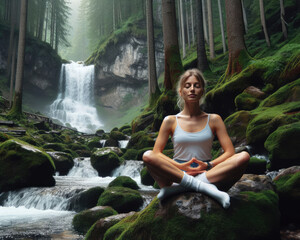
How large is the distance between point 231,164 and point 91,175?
441 inches

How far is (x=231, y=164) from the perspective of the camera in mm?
2510

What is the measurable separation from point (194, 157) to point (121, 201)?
393 cm

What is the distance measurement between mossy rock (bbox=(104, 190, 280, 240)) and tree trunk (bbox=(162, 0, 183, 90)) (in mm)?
10648

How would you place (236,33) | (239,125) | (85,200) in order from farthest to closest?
(236,33)
(239,125)
(85,200)

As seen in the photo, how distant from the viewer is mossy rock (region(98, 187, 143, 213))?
20.1 feet

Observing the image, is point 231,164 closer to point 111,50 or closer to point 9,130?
point 9,130

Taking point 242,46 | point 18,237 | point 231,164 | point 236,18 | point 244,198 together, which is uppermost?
point 236,18

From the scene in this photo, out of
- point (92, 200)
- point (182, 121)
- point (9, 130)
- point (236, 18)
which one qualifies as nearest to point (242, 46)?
point (236, 18)

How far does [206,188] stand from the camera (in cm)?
249

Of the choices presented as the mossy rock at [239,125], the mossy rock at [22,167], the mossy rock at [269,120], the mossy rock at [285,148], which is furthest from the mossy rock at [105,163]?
→ the mossy rock at [285,148]

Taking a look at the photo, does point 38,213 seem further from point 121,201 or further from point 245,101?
point 245,101

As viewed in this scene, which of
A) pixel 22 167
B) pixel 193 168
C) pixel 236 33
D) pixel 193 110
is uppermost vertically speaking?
pixel 236 33

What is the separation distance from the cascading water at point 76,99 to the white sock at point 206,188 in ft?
129

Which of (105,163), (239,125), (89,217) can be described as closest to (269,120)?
(239,125)
